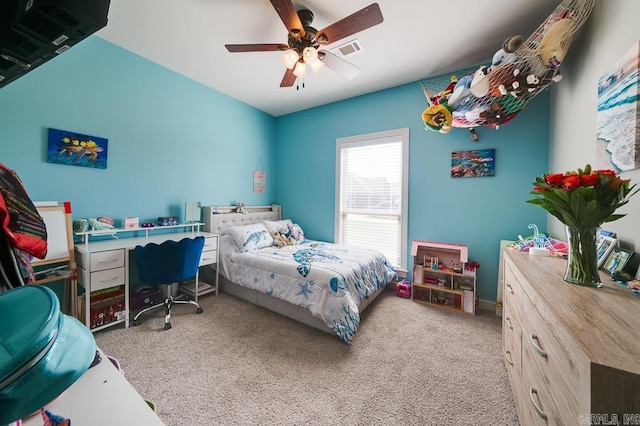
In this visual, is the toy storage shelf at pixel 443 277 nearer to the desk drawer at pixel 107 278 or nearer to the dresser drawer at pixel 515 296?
the dresser drawer at pixel 515 296

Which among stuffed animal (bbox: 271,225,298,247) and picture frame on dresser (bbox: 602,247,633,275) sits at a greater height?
picture frame on dresser (bbox: 602,247,633,275)

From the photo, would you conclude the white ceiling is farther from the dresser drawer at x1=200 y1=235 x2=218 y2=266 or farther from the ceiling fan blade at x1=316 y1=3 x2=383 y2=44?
the dresser drawer at x1=200 y1=235 x2=218 y2=266

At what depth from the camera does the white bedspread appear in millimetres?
2076

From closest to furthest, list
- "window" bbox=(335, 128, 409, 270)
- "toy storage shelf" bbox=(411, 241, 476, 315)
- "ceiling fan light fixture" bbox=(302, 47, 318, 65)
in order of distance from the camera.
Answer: "ceiling fan light fixture" bbox=(302, 47, 318, 65), "toy storage shelf" bbox=(411, 241, 476, 315), "window" bbox=(335, 128, 409, 270)

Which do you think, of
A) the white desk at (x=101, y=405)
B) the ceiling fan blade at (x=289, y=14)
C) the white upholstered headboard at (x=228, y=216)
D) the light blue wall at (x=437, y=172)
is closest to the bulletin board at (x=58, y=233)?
the white upholstered headboard at (x=228, y=216)

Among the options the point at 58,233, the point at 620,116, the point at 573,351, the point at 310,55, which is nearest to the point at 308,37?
the point at 310,55

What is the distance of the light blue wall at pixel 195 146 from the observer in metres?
2.10

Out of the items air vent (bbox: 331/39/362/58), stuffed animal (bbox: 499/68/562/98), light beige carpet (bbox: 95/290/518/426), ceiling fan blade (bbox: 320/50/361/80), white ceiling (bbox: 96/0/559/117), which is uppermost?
white ceiling (bbox: 96/0/559/117)

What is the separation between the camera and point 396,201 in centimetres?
329

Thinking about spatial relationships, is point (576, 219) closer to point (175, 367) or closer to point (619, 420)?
point (619, 420)

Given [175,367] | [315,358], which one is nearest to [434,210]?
[315,358]

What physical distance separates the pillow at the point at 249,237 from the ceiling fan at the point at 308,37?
6.32ft

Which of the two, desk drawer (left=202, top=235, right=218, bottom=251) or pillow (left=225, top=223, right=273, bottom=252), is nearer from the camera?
desk drawer (left=202, top=235, right=218, bottom=251)

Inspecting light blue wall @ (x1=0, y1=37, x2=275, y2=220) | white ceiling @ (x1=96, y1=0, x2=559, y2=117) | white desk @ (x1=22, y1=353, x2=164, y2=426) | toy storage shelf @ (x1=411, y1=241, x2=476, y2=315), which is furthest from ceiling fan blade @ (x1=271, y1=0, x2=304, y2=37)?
toy storage shelf @ (x1=411, y1=241, x2=476, y2=315)
